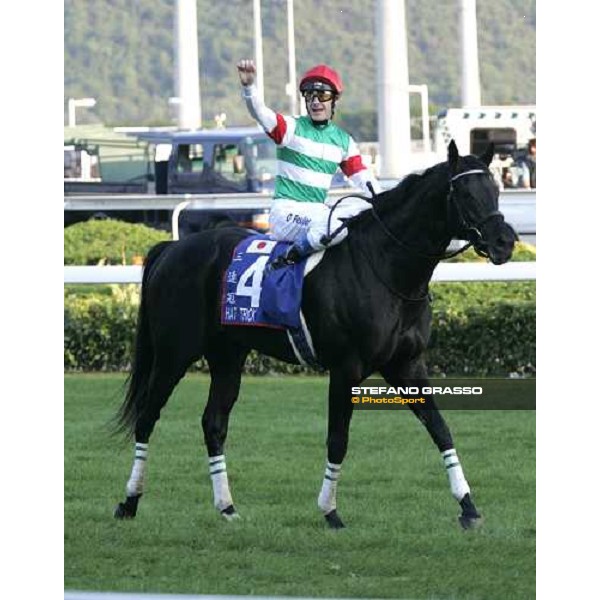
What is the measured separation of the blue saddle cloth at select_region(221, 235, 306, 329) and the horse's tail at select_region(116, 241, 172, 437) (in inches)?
14.8

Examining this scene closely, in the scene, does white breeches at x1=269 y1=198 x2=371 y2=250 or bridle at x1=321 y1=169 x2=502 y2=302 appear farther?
white breeches at x1=269 y1=198 x2=371 y2=250

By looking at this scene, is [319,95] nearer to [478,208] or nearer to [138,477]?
[478,208]

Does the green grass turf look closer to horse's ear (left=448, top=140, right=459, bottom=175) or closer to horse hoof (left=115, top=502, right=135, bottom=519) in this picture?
horse hoof (left=115, top=502, right=135, bottom=519)

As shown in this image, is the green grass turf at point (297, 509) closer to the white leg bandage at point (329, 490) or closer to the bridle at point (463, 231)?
the white leg bandage at point (329, 490)

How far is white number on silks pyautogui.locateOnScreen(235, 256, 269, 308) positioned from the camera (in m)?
4.59

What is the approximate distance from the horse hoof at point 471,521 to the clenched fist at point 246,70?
1337mm

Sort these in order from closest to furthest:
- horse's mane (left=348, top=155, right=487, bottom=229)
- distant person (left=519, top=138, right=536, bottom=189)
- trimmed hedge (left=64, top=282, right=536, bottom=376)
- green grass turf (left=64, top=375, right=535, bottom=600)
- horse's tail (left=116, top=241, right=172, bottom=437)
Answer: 1. green grass turf (left=64, top=375, right=535, bottom=600)
2. horse's mane (left=348, top=155, right=487, bottom=229)
3. horse's tail (left=116, top=241, right=172, bottom=437)
4. trimmed hedge (left=64, top=282, right=536, bottom=376)
5. distant person (left=519, top=138, right=536, bottom=189)

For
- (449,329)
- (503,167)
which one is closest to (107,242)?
(503,167)

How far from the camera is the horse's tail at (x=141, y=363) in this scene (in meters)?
4.97

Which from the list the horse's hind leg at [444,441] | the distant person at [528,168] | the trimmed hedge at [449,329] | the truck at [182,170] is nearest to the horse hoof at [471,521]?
the horse's hind leg at [444,441]

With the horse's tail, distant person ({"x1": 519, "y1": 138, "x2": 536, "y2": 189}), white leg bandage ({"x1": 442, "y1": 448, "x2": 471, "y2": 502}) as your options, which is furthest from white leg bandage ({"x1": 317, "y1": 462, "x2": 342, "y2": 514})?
distant person ({"x1": 519, "y1": 138, "x2": 536, "y2": 189})
